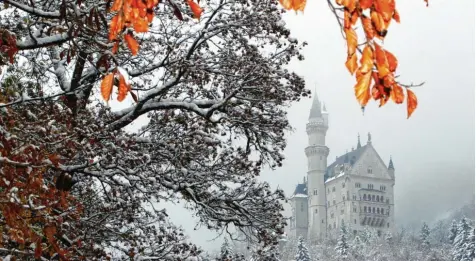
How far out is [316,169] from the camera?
138750 mm

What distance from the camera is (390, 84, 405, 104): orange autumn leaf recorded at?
2.93 m

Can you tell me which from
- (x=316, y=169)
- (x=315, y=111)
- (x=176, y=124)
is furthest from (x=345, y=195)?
(x=176, y=124)

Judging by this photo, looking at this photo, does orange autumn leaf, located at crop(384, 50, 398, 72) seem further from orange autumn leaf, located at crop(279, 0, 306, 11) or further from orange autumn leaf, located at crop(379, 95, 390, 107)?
orange autumn leaf, located at crop(279, 0, 306, 11)

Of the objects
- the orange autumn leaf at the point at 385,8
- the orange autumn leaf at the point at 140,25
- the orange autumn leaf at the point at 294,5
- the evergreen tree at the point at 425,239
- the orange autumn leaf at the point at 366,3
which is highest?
the evergreen tree at the point at 425,239

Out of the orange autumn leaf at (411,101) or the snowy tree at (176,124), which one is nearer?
the orange autumn leaf at (411,101)

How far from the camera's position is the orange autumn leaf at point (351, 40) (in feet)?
9.36

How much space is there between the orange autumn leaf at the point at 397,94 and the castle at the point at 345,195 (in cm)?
12375

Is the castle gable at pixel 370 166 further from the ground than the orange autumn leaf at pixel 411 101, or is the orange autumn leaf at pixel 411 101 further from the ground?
the castle gable at pixel 370 166

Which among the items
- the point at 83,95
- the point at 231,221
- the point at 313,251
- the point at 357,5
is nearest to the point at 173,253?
the point at 231,221

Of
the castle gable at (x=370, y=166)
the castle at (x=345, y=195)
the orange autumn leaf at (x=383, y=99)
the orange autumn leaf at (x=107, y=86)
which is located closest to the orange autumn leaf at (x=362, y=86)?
the orange autumn leaf at (x=383, y=99)

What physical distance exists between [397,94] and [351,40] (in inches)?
13.9

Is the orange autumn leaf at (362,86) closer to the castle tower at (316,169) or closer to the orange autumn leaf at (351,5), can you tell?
the orange autumn leaf at (351,5)

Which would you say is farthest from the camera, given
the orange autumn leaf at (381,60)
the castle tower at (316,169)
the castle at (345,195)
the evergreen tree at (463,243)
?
the castle tower at (316,169)

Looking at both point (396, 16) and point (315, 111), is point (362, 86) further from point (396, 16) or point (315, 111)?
point (315, 111)
